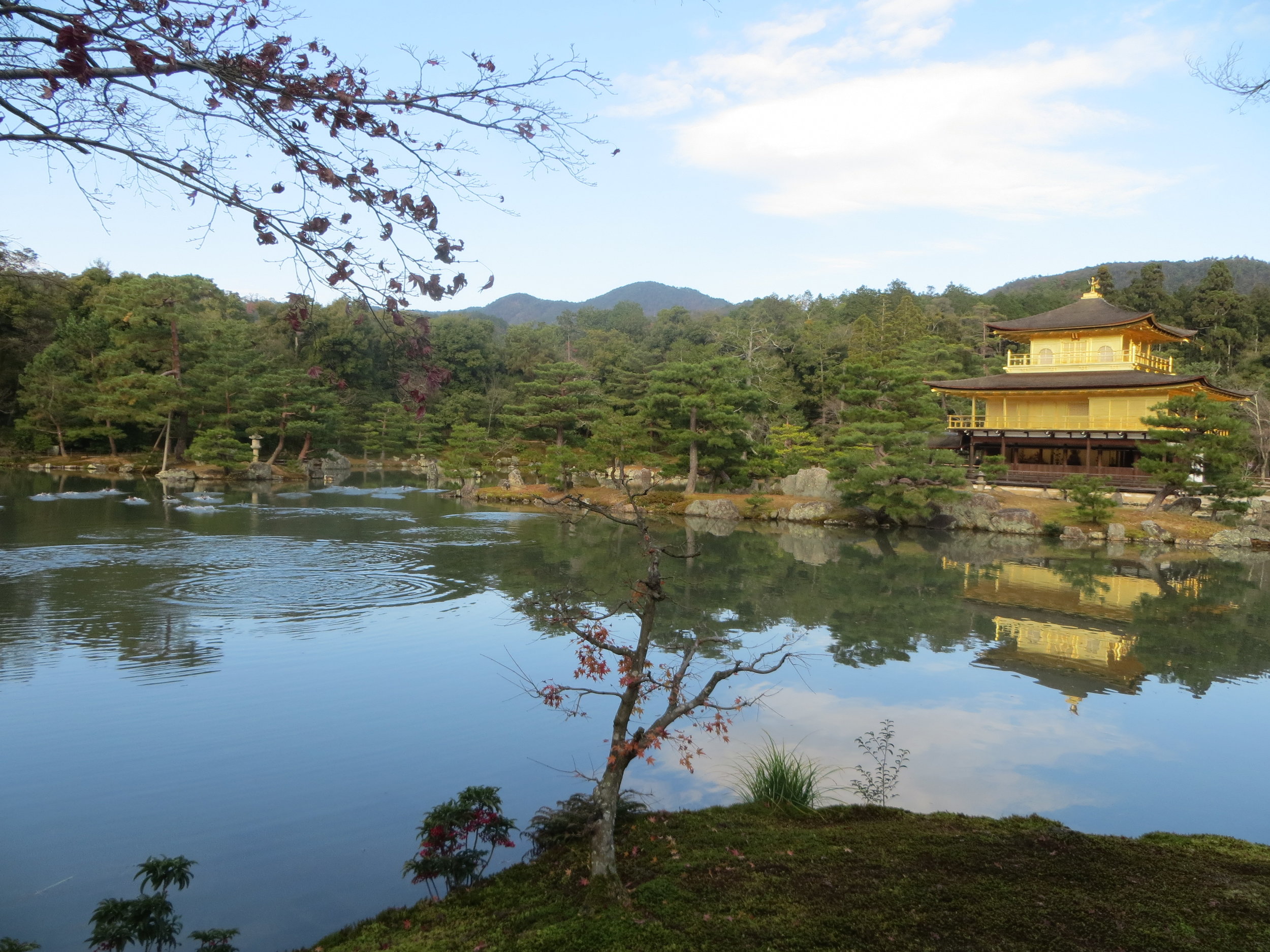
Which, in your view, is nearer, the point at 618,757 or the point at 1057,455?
the point at 618,757

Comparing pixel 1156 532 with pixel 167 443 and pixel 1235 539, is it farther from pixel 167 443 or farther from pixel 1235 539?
pixel 167 443

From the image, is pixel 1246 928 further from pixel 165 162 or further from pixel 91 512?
pixel 91 512

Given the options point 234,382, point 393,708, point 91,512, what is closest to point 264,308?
point 234,382

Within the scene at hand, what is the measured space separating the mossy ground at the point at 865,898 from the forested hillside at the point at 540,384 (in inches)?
535

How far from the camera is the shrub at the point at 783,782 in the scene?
14.6 ft

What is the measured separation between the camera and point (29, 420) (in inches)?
1115

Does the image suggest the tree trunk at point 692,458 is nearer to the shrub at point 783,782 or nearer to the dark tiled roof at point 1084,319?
the dark tiled roof at point 1084,319

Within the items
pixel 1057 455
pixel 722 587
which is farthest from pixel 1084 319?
pixel 722 587

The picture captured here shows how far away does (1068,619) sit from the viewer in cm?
1011

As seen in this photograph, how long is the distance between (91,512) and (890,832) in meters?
18.0

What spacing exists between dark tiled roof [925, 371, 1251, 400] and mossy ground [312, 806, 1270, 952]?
19887mm

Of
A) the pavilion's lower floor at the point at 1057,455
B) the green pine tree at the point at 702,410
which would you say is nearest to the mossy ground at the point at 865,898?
the green pine tree at the point at 702,410

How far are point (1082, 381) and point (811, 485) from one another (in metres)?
7.47

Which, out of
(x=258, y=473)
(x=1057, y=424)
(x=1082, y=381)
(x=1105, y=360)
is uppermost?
(x=1105, y=360)
